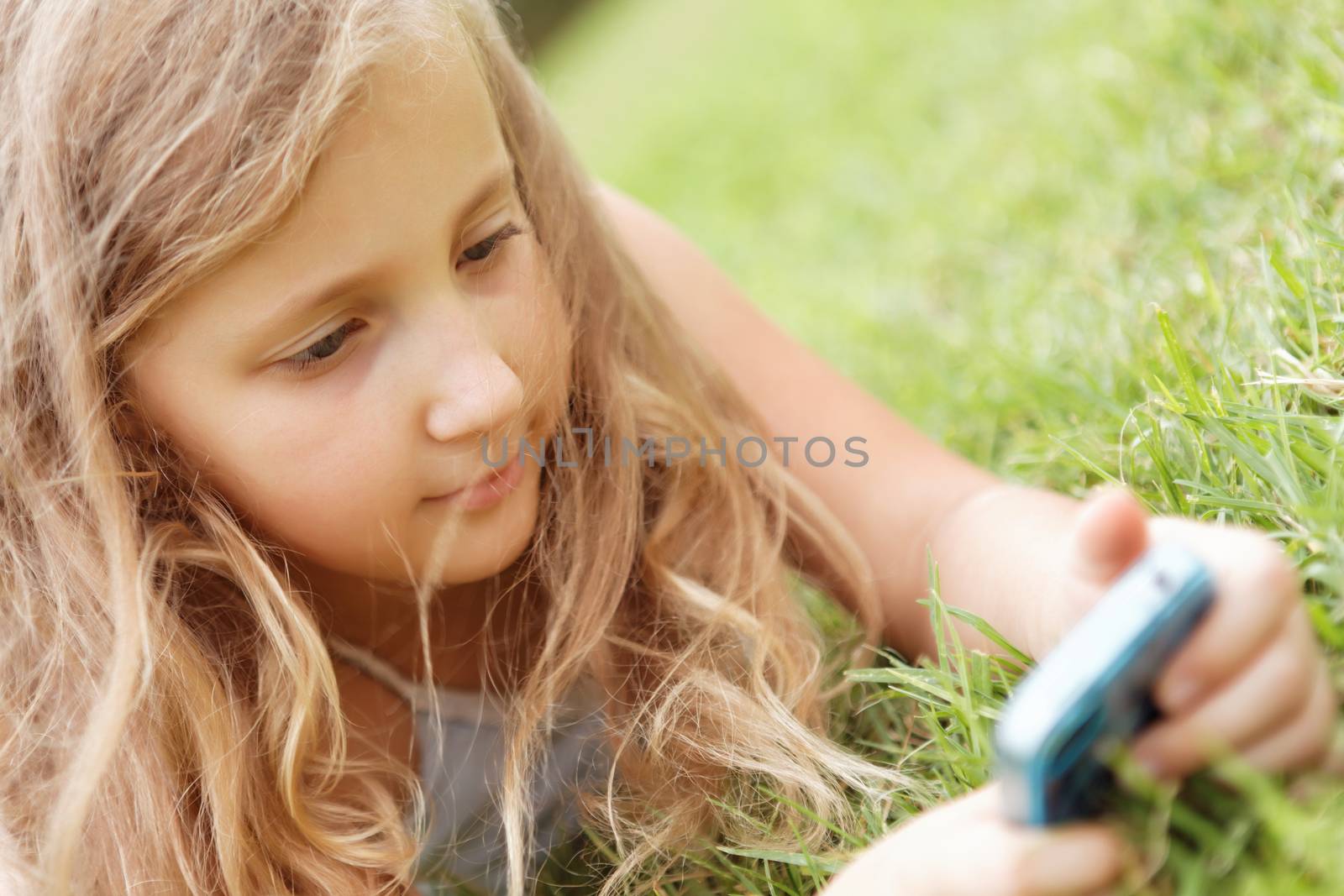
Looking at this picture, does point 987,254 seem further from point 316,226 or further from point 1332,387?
point 316,226

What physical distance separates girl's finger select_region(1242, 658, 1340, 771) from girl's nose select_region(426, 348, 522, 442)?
691 millimetres

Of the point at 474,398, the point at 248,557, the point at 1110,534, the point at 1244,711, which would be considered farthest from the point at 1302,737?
the point at 248,557

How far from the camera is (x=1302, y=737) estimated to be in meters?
0.73

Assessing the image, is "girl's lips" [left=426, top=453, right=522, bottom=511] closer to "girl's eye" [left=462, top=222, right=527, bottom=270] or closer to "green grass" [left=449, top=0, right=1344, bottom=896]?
"girl's eye" [left=462, top=222, right=527, bottom=270]

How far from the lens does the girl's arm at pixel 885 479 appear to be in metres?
1.28

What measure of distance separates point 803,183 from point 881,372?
54.7 inches

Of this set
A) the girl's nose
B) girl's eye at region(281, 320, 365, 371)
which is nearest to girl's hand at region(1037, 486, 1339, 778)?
the girl's nose

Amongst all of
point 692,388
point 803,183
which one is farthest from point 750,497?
point 803,183

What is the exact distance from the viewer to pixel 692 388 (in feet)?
5.08

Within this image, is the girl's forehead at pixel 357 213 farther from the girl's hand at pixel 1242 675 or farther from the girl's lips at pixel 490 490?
the girl's hand at pixel 1242 675

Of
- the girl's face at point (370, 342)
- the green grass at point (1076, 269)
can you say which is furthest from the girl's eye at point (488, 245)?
the green grass at point (1076, 269)

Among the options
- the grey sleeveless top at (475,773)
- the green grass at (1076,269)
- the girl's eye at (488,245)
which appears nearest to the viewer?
the green grass at (1076,269)

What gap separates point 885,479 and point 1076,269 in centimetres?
71

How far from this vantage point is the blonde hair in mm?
1040
